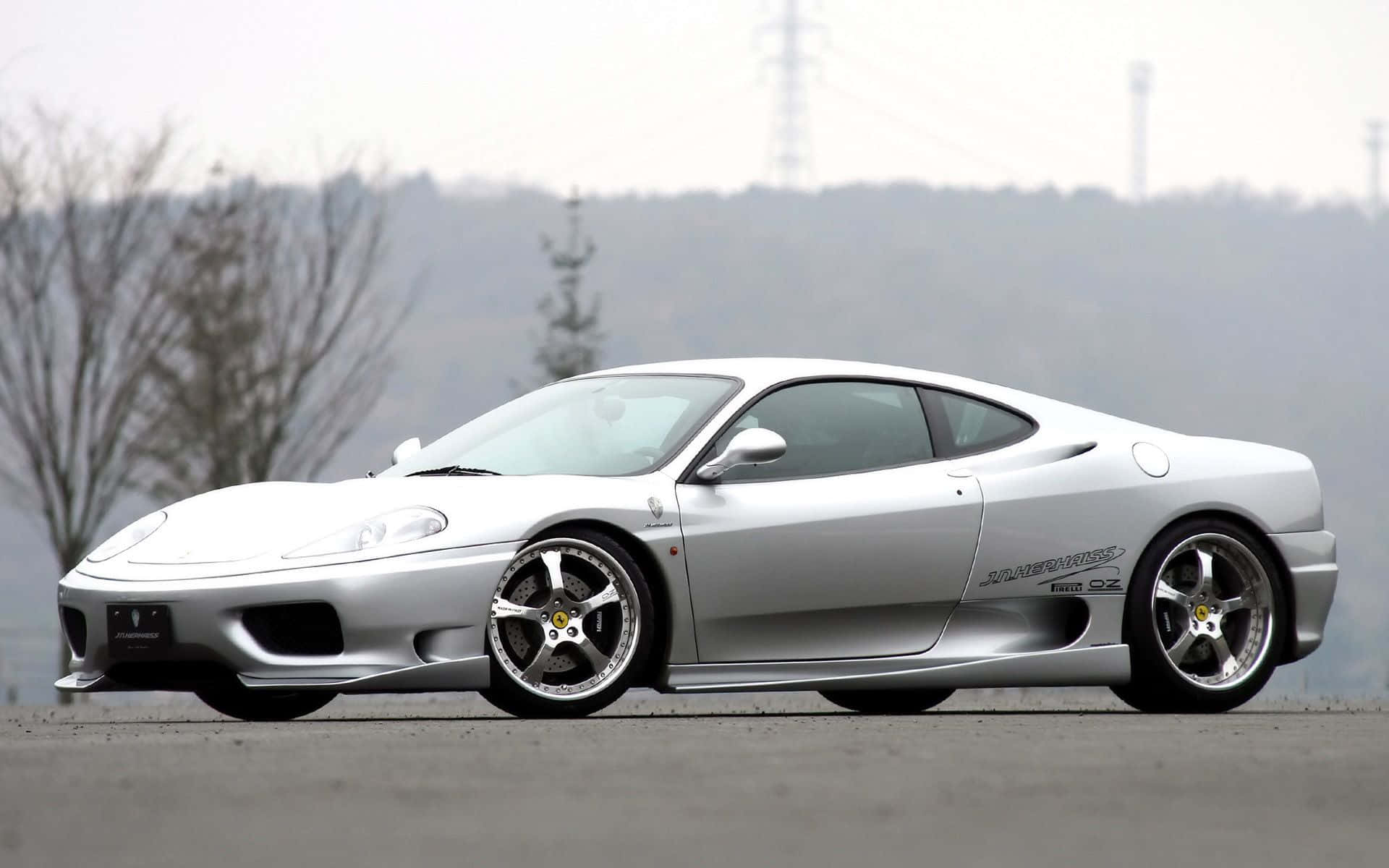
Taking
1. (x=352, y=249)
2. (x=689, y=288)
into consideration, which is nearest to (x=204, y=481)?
(x=352, y=249)

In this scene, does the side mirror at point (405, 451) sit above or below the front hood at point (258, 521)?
above

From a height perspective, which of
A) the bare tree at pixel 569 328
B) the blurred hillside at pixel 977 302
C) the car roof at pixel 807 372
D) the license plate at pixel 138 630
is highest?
the car roof at pixel 807 372

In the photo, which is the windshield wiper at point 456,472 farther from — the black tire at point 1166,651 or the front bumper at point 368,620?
the black tire at point 1166,651

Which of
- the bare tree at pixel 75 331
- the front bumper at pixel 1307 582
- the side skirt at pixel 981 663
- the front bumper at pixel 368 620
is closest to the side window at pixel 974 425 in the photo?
the side skirt at pixel 981 663

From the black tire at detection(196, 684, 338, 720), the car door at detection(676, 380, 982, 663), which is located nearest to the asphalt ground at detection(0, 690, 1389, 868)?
the car door at detection(676, 380, 982, 663)

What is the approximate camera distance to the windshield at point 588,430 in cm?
818

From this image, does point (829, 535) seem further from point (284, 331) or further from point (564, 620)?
point (284, 331)

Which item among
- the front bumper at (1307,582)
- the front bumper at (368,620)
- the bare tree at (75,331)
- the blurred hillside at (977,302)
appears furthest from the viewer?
the blurred hillside at (977,302)

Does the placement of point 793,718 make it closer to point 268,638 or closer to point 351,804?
point 268,638

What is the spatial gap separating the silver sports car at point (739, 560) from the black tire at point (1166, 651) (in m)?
0.01

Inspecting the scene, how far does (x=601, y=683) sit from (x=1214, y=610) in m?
2.72

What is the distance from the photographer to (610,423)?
335 inches

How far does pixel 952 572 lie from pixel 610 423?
1.43 meters

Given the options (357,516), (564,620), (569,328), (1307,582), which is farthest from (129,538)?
(569,328)
